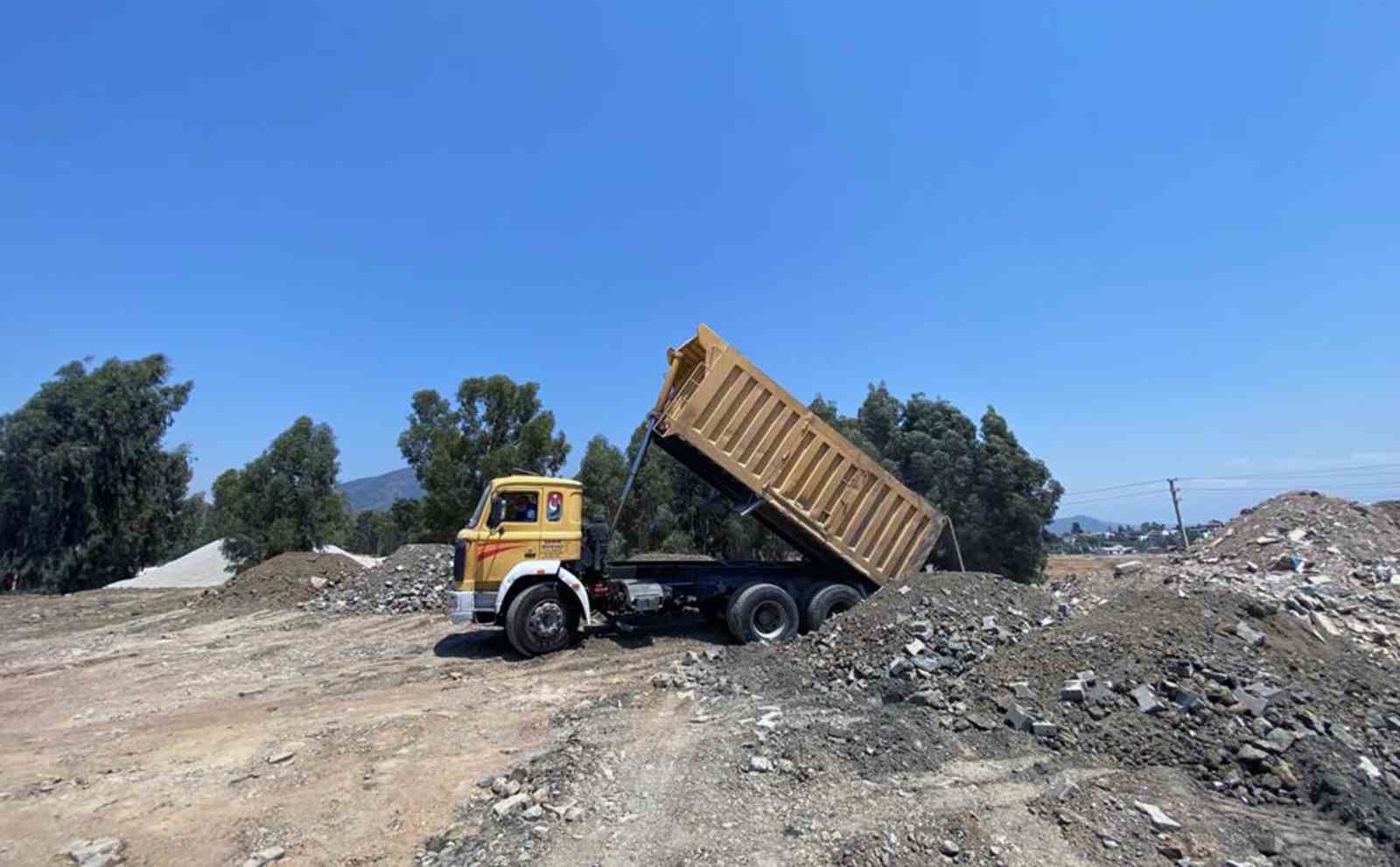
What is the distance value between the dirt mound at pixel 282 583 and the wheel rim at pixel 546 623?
9441mm

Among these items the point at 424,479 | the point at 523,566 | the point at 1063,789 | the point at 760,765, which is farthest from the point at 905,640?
the point at 424,479

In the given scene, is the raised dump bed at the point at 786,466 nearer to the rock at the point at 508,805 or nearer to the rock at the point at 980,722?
the rock at the point at 980,722

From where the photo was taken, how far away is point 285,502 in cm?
2702

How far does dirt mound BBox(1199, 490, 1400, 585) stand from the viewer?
1105 centimetres

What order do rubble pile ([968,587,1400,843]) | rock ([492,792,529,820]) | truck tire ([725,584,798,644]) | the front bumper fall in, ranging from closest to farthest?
1. rock ([492,792,529,820])
2. rubble pile ([968,587,1400,843])
3. the front bumper
4. truck tire ([725,584,798,644])

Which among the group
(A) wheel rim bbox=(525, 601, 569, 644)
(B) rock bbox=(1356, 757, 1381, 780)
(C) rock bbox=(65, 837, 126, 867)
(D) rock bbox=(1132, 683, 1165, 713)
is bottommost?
(C) rock bbox=(65, 837, 126, 867)

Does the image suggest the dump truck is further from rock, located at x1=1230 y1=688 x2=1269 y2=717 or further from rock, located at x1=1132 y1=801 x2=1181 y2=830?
rock, located at x1=1132 y1=801 x2=1181 y2=830

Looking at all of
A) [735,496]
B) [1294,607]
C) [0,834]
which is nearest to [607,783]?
[0,834]

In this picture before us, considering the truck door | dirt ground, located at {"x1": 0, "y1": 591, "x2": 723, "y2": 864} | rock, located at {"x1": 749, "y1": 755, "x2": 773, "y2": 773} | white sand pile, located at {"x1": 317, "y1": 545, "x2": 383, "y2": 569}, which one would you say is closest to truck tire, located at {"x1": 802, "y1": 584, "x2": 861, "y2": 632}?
dirt ground, located at {"x1": 0, "y1": 591, "x2": 723, "y2": 864}

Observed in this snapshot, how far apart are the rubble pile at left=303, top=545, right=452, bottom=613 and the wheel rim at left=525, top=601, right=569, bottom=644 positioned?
6.31 m

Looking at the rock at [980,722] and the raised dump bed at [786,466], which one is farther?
the raised dump bed at [786,466]

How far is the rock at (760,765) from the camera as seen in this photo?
232 inches

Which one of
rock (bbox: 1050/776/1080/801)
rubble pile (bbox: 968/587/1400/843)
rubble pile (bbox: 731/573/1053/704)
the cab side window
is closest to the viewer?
rock (bbox: 1050/776/1080/801)

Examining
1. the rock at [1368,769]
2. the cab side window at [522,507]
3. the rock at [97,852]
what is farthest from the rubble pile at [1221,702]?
the rock at [97,852]
